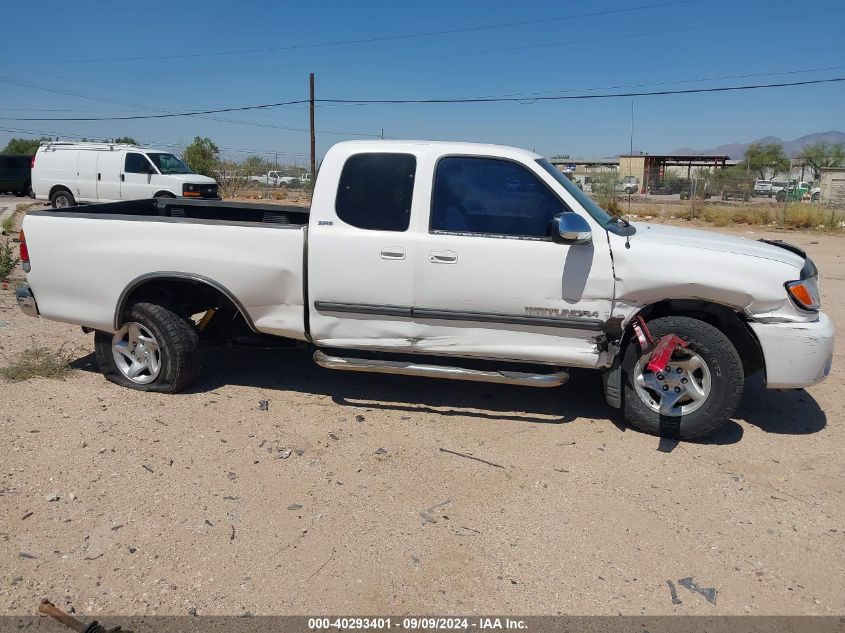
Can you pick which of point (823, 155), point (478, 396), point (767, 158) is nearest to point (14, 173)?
point (478, 396)

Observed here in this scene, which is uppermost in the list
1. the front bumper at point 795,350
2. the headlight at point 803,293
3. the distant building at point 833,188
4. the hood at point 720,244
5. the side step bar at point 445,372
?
the distant building at point 833,188

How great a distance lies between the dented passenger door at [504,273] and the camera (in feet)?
15.1

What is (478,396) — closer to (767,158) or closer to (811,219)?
(811,219)

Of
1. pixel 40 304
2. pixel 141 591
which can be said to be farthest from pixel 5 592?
pixel 40 304

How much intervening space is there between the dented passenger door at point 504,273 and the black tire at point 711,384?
372 millimetres

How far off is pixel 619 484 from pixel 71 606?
290cm

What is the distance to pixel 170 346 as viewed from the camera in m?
5.23

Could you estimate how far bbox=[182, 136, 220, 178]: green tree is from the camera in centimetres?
3838

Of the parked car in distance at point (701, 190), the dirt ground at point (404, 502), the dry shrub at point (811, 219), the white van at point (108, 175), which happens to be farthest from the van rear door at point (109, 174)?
the dry shrub at point (811, 219)

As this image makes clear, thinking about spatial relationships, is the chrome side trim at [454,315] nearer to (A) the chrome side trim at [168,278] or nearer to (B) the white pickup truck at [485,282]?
(B) the white pickup truck at [485,282]

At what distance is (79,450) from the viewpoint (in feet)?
14.5

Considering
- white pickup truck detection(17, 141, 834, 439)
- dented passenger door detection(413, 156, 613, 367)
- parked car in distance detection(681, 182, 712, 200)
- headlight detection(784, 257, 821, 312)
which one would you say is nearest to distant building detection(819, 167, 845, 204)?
parked car in distance detection(681, 182, 712, 200)

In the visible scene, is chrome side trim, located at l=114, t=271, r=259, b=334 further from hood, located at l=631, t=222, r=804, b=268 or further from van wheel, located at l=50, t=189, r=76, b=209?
van wheel, located at l=50, t=189, r=76, b=209

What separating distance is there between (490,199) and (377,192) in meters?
0.78
